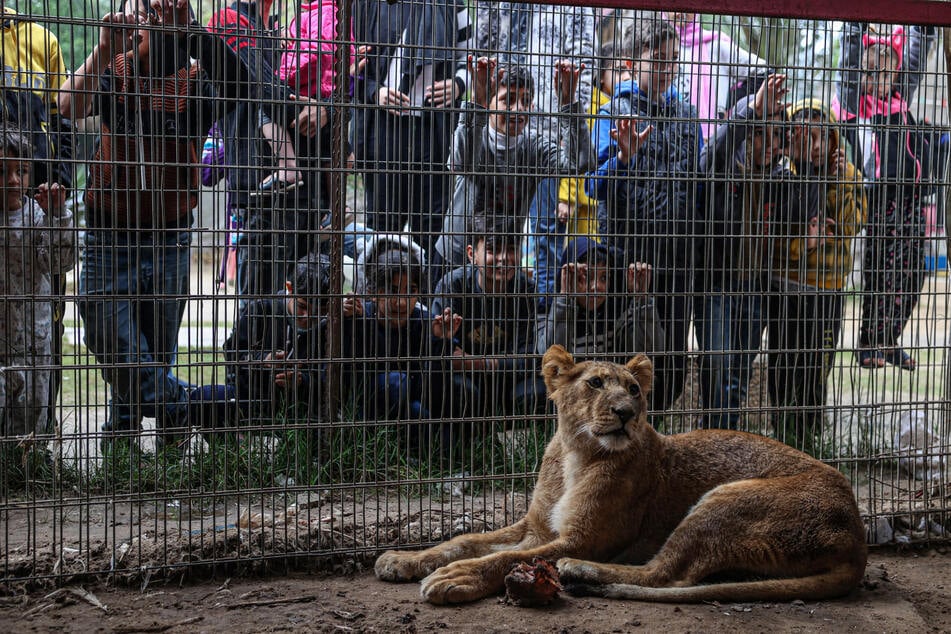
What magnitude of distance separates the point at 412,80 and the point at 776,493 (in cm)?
293

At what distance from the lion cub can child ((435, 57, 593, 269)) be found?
0.90 metres

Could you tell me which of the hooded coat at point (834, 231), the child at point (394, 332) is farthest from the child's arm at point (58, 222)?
the hooded coat at point (834, 231)

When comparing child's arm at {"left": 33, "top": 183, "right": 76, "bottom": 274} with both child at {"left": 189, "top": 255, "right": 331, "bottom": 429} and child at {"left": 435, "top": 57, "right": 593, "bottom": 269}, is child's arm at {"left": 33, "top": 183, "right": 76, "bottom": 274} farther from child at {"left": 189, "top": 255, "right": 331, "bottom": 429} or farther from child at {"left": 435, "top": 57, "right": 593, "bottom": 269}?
child at {"left": 435, "top": 57, "right": 593, "bottom": 269}

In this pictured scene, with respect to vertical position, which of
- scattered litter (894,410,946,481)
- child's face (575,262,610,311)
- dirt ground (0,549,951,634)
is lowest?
dirt ground (0,549,951,634)

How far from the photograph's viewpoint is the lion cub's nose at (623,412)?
4.07 metres

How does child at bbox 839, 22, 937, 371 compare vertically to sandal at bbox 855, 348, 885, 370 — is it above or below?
above

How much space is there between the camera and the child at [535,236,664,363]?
4.83m

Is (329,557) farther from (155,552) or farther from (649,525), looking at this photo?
(649,525)

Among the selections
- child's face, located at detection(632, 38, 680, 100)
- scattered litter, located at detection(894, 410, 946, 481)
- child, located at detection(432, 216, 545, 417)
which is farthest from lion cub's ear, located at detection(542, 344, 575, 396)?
scattered litter, located at detection(894, 410, 946, 481)

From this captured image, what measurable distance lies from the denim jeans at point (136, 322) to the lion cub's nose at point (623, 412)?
1933 millimetres

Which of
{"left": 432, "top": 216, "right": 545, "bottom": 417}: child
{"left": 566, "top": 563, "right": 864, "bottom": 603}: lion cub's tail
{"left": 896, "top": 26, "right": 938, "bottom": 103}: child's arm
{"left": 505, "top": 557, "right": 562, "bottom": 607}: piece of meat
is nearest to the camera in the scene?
{"left": 505, "top": 557, "right": 562, "bottom": 607}: piece of meat

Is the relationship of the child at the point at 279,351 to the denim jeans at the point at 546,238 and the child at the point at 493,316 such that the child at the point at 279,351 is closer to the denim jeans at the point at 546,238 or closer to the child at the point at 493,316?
the child at the point at 493,316

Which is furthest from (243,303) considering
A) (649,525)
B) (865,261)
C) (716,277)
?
(865,261)

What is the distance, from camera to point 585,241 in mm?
5449
